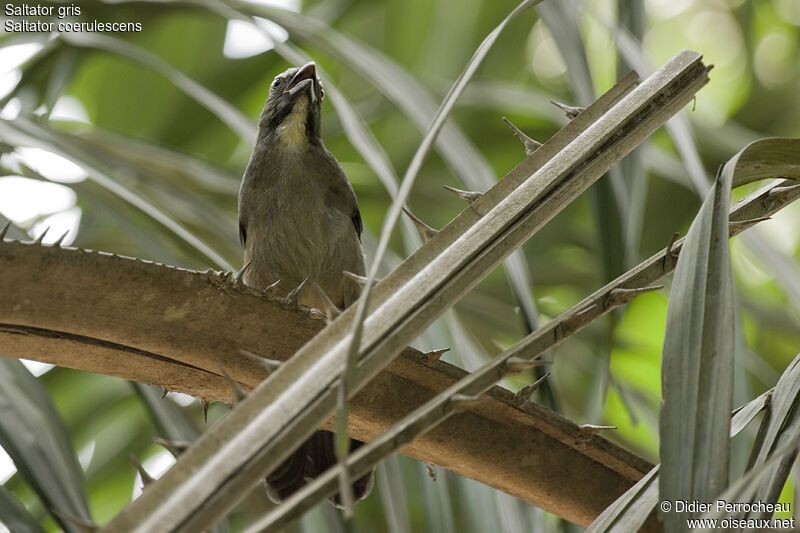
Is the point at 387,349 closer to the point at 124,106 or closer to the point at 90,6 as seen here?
the point at 90,6

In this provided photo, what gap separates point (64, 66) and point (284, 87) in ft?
3.37

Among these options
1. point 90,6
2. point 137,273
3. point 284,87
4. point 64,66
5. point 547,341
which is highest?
point 284,87

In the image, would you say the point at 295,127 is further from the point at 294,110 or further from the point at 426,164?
the point at 426,164

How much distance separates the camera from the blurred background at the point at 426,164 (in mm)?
1666

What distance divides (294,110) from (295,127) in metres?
0.09

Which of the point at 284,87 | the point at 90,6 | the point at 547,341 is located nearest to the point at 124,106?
the point at 284,87

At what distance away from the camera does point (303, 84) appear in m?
3.17

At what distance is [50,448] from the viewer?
4.34ft

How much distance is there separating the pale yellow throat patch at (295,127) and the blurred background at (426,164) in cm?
22

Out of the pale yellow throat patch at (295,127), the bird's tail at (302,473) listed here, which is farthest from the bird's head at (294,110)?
the bird's tail at (302,473)

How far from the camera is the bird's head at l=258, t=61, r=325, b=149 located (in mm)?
3172

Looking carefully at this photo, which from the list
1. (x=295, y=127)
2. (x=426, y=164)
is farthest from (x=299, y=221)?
(x=426, y=164)

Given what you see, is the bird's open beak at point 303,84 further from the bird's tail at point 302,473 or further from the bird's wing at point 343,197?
the bird's tail at point 302,473

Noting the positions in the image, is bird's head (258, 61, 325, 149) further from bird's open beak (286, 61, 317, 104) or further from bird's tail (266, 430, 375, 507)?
bird's tail (266, 430, 375, 507)
